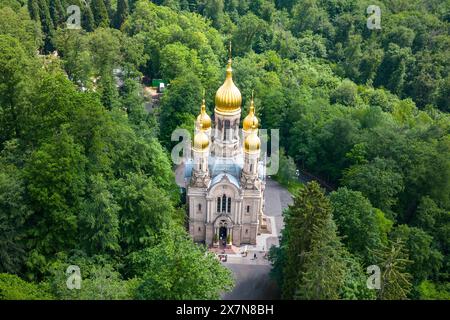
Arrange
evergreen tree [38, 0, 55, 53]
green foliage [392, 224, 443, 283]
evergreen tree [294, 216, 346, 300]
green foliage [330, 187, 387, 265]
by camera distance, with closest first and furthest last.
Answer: evergreen tree [294, 216, 346, 300] < green foliage [330, 187, 387, 265] < green foliage [392, 224, 443, 283] < evergreen tree [38, 0, 55, 53]

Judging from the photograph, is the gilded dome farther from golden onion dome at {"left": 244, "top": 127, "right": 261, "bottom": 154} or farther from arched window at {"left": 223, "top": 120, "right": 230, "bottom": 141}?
arched window at {"left": 223, "top": 120, "right": 230, "bottom": 141}

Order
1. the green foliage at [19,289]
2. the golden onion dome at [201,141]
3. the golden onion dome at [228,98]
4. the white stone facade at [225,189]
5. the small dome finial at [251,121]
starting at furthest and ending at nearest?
the white stone facade at [225,189] < the small dome finial at [251,121] < the golden onion dome at [228,98] < the golden onion dome at [201,141] < the green foliage at [19,289]

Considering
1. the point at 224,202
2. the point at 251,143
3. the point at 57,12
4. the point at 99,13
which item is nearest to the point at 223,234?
the point at 224,202

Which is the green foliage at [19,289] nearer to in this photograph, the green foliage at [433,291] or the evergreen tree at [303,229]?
the evergreen tree at [303,229]

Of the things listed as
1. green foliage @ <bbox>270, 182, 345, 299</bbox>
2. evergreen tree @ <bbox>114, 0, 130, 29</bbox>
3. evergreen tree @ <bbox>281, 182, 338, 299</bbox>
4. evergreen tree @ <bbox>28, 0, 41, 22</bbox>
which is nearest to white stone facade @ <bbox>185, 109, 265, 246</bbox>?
green foliage @ <bbox>270, 182, 345, 299</bbox>

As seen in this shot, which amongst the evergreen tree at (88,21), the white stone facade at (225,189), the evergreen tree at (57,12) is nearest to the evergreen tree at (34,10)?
the evergreen tree at (57,12)
